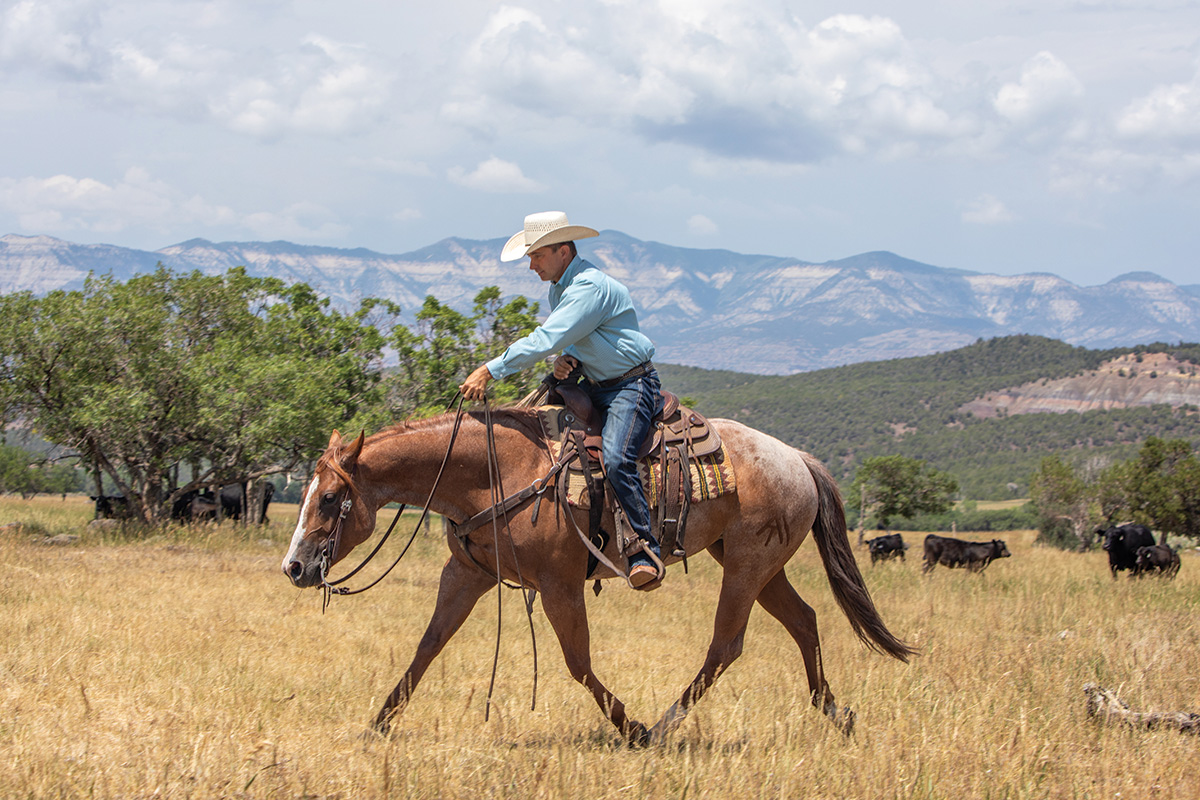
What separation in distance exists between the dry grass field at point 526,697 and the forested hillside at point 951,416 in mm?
88731

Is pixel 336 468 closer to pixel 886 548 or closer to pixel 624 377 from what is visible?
pixel 624 377

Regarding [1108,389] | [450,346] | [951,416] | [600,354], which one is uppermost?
[1108,389]

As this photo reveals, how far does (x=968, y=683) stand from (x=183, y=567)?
9.54m

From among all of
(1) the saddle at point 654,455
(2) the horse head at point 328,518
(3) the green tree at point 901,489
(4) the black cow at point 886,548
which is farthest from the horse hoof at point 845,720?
(3) the green tree at point 901,489

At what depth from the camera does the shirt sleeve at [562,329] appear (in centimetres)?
489

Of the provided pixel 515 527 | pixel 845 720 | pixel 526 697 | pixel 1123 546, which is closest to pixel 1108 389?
pixel 1123 546

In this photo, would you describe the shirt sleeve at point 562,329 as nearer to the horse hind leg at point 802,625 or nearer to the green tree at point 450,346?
the horse hind leg at point 802,625

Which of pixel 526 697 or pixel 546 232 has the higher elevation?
pixel 546 232

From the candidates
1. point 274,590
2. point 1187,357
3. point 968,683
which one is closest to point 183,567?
point 274,590

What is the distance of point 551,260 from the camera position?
5426mm

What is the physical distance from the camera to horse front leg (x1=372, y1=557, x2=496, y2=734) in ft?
16.8

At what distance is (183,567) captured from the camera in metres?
11.3

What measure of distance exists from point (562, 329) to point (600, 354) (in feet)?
1.41

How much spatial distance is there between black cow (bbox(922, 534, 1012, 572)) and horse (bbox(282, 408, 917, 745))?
1465cm
